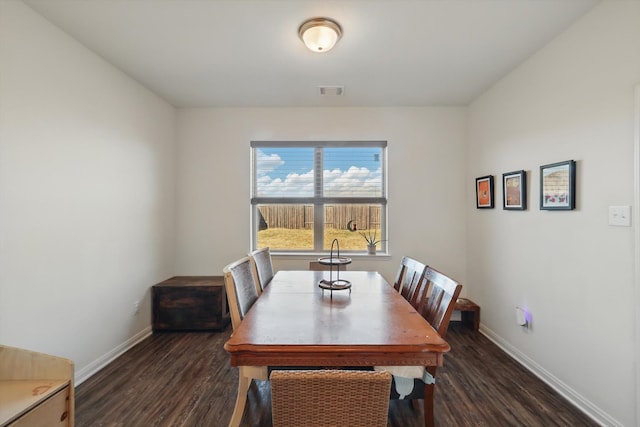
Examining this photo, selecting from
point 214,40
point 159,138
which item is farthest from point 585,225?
point 159,138

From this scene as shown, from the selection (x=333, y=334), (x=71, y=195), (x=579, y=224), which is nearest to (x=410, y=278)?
(x=333, y=334)

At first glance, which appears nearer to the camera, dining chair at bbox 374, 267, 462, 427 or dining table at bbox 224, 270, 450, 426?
dining table at bbox 224, 270, 450, 426

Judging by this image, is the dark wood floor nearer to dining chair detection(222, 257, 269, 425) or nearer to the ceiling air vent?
dining chair detection(222, 257, 269, 425)

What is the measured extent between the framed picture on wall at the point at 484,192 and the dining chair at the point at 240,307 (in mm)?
2585

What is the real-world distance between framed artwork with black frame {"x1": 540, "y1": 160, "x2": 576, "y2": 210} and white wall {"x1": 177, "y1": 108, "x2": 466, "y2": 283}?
122cm

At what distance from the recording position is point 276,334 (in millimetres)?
1343

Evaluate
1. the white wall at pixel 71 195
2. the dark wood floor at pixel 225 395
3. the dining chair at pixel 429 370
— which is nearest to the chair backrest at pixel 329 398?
the dining chair at pixel 429 370

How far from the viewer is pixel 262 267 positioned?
8.10 ft

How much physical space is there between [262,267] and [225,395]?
3.17 feet

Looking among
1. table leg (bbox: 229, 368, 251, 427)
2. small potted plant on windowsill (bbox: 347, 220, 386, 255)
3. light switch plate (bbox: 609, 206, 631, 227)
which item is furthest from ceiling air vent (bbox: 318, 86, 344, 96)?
table leg (bbox: 229, 368, 251, 427)

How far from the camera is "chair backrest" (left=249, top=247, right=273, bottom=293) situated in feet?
7.54

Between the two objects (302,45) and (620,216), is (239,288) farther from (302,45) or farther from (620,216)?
(620,216)

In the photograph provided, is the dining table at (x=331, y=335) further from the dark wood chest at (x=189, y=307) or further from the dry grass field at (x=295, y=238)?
the dry grass field at (x=295, y=238)

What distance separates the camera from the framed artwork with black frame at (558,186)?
198cm
